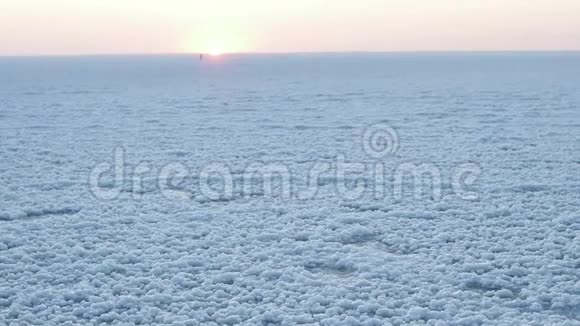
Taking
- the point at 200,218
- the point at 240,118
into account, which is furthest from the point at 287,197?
the point at 240,118

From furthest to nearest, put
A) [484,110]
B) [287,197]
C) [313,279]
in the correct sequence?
1. [484,110]
2. [287,197]
3. [313,279]

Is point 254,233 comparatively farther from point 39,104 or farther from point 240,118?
point 39,104

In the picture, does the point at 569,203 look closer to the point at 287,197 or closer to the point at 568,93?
the point at 287,197

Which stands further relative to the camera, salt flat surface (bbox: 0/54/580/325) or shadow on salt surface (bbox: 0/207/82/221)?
shadow on salt surface (bbox: 0/207/82/221)

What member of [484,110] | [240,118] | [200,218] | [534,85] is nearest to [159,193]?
[200,218]

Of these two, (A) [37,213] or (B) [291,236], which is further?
(A) [37,213]

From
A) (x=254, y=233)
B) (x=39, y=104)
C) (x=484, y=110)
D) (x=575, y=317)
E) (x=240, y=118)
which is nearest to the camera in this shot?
(x=575, y=317)

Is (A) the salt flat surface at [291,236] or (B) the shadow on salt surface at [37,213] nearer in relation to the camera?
(A) the salt flat surface at [291,236]

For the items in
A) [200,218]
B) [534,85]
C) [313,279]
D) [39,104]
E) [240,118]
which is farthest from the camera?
[534,85]

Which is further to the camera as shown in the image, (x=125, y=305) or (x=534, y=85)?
(x=534, y=85)
